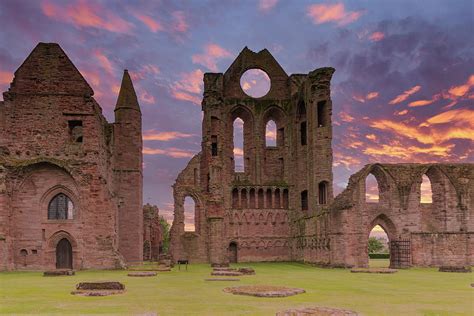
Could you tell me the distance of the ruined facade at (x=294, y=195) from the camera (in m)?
32.1

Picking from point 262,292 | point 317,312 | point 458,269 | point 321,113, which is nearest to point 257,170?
point 321,113

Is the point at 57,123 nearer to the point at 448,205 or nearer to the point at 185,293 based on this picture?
the point at 185,293

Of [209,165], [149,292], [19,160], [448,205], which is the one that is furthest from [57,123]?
[448,205]

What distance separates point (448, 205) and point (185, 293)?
23.3 metres

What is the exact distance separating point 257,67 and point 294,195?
1131 centimetres

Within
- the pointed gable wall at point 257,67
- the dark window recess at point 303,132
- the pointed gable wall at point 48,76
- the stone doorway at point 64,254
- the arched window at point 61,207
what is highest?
the pointed gable wall at point 257,67

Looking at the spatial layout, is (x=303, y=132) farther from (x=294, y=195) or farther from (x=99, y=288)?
(x=99, y=288)

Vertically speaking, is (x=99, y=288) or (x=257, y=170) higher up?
(x=257, y=170)

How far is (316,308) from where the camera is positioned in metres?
11.3

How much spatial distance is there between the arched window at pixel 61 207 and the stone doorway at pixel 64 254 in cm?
133

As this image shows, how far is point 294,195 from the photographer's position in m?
43.1

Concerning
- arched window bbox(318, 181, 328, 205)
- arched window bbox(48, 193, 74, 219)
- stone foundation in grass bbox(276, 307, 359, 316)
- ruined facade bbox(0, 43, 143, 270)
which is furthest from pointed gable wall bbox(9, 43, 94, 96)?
stone foundation in grass bbox(276, 307, 359, 316)

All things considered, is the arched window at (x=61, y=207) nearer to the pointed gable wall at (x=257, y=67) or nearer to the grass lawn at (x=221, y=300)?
the grass lawn at (x=221, y=300)

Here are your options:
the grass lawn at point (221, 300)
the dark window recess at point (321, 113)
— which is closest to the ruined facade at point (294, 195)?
the dark window recess at point (321, 113)
